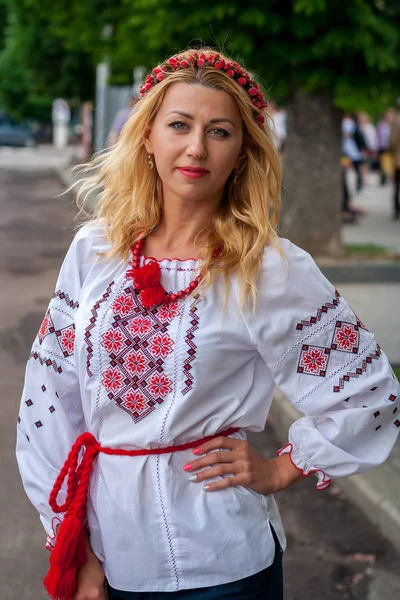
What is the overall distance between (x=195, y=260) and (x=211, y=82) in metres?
0.42

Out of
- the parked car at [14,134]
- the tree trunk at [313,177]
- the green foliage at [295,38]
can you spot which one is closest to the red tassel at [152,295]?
the green foliage at [295,38]

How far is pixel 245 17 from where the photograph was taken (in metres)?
9.11

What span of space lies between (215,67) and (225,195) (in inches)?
12.4

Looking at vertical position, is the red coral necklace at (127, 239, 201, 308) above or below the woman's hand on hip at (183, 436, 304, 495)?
above

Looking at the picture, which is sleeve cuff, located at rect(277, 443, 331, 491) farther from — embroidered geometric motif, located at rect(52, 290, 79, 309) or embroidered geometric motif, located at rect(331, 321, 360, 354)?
embroidered geometric motif, located at rect(52, 290, 79, 309)

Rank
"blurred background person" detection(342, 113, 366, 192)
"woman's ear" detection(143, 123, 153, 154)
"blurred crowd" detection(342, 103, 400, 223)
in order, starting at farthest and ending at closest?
"blurred background person" detection(342, 113, 366, 192) < "blurred crowd" detection(342, 103, 400, 223) < "woman's ear" detection(143, 123, 153, 154)

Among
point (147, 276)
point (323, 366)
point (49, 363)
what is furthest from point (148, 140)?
point (323, 366)

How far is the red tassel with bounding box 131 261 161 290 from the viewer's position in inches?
81.9

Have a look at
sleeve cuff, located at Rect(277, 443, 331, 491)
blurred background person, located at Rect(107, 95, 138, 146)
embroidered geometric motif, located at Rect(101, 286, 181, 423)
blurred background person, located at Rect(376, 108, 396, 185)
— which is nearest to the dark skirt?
sleeve cuff, located at Rect(277, 443, 331, 491)

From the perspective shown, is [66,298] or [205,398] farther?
[66,298]

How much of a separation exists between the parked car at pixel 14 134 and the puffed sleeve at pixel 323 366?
41631 millimetres

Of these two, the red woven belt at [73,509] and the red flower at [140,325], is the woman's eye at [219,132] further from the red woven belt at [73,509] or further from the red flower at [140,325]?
the red woven belt at [73,509]

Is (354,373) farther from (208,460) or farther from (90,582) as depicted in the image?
(90,582)

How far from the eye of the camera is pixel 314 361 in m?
2.10
